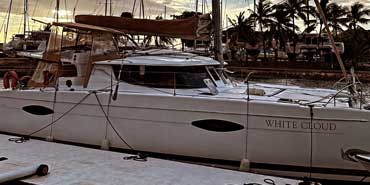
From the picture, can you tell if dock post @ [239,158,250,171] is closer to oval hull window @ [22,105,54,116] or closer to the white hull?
the white hull

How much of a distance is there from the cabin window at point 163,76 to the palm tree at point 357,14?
45232mm

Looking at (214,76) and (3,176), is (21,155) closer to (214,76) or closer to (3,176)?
(3,176)

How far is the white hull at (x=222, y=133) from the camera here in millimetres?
6605

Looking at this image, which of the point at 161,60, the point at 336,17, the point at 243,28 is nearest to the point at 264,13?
the point at 243,28

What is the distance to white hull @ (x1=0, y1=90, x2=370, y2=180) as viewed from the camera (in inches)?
260

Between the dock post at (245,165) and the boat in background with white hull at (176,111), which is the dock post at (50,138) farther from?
the dock post at (245,165)

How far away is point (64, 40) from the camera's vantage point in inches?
371

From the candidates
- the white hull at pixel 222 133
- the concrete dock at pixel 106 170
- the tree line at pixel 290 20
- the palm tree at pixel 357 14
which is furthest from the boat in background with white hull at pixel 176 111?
the palm tree at pixel 357 14

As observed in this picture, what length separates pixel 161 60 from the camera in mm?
8430

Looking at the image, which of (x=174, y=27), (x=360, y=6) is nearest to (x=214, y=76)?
(x=174, y=27)

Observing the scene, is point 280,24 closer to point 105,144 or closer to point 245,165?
point 105,144

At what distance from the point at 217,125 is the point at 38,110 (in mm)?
4046

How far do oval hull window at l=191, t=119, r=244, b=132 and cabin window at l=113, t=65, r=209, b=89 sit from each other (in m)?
1.16

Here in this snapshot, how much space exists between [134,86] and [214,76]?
186cm
